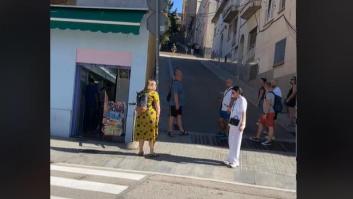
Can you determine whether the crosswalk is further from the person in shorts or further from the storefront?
the person in shorts

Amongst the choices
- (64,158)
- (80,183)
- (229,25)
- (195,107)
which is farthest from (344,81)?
(229,25)

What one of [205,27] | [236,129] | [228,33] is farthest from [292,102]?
[205,27]

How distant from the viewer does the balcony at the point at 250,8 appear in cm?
2917

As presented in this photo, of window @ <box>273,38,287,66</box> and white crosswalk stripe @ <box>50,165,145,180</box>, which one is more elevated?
window @ <box>273,38,287,66</box>

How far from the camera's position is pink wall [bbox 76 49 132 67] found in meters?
10.5

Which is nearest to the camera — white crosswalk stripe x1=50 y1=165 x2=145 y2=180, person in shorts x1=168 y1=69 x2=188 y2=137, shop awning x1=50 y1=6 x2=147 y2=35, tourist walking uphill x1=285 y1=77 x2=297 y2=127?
white crosswalk stripe x1=50 y1=165 x2=145 y2=180

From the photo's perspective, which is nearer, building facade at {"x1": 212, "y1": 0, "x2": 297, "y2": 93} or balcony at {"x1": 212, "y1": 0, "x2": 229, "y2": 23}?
building facade at {"x1": 212, "y1": 0, "x2": 297, "y2": 93}

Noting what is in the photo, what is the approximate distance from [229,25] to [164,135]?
35.0 m

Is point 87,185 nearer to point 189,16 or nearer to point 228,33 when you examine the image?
point 228,33

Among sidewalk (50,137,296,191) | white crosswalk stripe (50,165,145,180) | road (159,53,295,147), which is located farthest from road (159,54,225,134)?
white crosswalk stripe (50,165,145,180)

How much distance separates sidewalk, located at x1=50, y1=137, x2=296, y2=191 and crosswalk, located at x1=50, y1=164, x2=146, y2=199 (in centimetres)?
58

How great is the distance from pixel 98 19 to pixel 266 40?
16694mm

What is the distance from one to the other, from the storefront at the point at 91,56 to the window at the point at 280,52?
1161 cm

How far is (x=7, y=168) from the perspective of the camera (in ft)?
7.77
